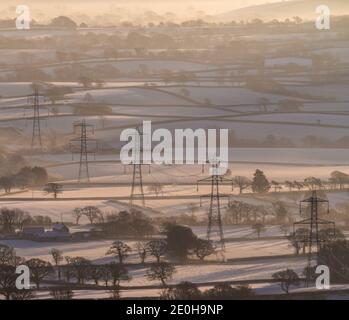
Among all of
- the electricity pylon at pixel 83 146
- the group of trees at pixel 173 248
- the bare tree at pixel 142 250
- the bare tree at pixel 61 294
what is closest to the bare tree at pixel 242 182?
the electricity pylon at pixel 83 146

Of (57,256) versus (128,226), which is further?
(128,226)

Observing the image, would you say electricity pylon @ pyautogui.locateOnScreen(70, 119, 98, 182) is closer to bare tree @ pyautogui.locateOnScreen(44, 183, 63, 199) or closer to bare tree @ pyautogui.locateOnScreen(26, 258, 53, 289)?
bare tree @ pyautogui.locateOnScreen(44, 183, 63, 199)

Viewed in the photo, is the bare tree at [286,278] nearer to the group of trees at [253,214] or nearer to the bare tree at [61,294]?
the bare tree at [61,294]

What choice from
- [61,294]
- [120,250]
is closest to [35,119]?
[120,250]

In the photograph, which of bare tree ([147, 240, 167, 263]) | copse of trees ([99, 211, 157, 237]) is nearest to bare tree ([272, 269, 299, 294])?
bare tree ([147, 240, 167, 263])

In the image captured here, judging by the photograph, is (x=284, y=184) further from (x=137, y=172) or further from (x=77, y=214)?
(x=77, y=214)
